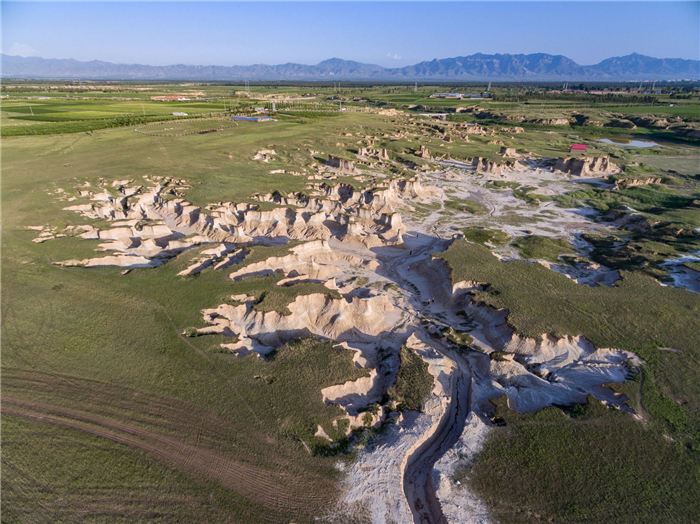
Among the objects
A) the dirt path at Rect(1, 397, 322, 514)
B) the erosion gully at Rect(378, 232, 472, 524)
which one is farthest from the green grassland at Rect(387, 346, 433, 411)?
the dirt path at Rect(1, 397, 322, 514)

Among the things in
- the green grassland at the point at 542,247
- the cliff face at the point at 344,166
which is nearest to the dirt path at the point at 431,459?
the green grassland at the point at 542,247

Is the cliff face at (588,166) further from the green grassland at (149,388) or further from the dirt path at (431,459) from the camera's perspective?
the dirt path at (431,459)

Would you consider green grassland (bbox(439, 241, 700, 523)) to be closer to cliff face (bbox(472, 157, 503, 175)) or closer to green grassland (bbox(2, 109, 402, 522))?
green grassland (bbox(2, 109, 402, 522))

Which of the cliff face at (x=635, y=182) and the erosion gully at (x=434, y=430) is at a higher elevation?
the cliff face at (x=635, y=182)

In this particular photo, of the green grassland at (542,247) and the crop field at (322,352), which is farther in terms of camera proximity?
the green grassland at (542,247)

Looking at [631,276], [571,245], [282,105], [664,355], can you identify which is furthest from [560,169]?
[282,105]

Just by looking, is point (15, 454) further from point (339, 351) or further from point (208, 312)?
point (339, 351)
